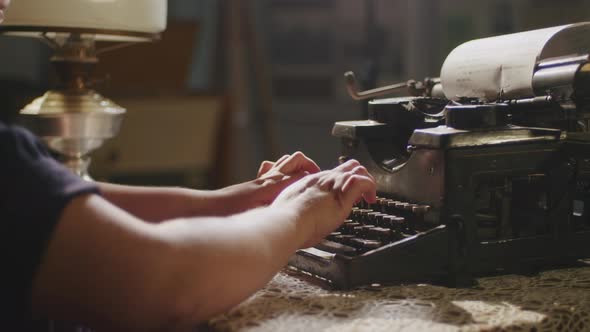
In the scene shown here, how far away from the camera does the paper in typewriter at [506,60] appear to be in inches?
61.1

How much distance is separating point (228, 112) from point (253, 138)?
1158 mm

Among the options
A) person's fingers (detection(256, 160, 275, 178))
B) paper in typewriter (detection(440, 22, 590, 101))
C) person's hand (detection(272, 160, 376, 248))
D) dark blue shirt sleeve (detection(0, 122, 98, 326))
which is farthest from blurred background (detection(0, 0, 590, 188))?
dark blue shirt sleeve (detection(0, 122, 98, 326))

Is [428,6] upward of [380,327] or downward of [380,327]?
upward

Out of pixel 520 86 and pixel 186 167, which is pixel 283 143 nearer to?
pixel 186 167

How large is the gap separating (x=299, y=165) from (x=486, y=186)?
37 centimetres

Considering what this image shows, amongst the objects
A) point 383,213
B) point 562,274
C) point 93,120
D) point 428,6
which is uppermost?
point 428,6

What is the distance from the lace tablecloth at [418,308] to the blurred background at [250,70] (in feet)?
4.99

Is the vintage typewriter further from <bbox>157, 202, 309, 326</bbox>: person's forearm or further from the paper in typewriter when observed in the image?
<bbox>157, 202, 309, 326</bbox>: person's forearm

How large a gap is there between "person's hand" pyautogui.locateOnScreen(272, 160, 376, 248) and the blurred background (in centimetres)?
143

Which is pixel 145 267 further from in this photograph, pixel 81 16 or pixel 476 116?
pixel 81 16

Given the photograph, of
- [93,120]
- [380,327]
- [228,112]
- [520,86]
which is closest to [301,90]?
[228,112]

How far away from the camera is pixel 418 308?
1158 mm

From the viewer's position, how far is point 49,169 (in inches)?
34.6

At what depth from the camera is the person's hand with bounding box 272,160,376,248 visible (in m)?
1.21
